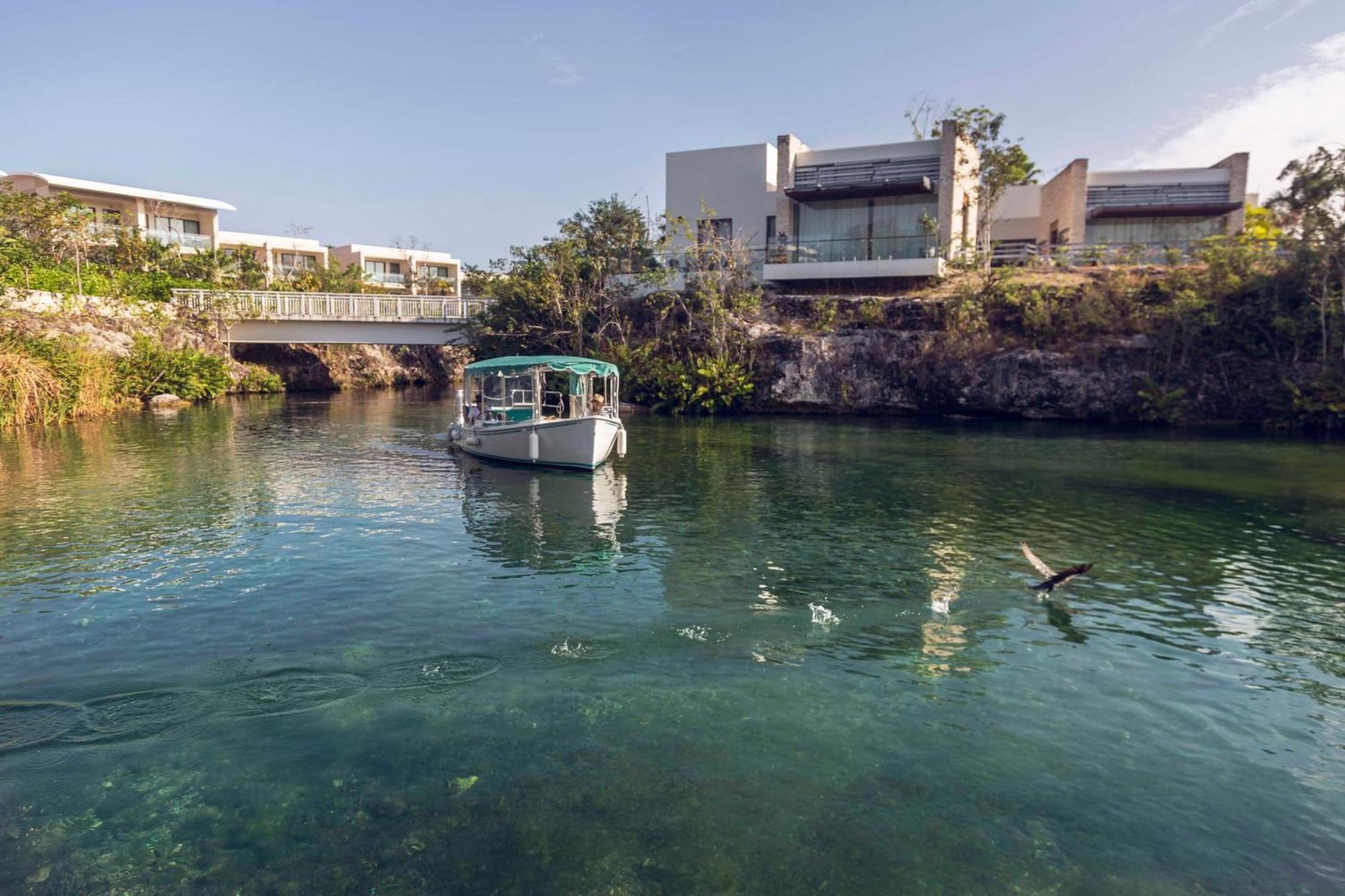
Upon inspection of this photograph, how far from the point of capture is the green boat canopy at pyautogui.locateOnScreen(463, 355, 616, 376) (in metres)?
25.3

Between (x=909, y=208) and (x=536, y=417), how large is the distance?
101ft

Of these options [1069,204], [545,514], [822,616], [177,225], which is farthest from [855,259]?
[177,225]

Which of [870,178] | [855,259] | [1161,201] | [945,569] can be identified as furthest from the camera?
[1161,201]

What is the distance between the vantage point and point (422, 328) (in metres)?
54.0

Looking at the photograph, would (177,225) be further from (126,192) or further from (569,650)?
(569,650)

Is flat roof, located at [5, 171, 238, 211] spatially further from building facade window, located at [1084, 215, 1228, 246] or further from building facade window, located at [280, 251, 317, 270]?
building facade window, located at [1084, 215, 1228, 246]

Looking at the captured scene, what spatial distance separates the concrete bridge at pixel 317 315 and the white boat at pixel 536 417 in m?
25.6

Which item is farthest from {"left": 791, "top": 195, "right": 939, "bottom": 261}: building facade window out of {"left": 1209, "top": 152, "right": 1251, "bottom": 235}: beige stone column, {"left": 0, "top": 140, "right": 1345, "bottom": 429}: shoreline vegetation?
{"left": 1209, "top": 152, "right": 1251, "bottom": 235}: beige stone column

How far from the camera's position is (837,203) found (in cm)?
4788

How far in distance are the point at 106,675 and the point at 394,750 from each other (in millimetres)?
4347

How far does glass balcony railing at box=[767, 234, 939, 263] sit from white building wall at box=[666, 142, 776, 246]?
291cm

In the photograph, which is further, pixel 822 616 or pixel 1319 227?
pixel 1319 227

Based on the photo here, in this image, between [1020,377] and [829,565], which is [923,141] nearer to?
[1020,377]

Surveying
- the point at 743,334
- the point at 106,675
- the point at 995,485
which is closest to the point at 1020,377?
the point at 743,334
